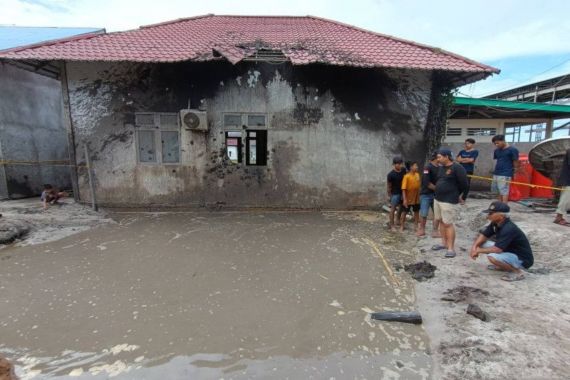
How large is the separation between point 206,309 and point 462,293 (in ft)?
9.65

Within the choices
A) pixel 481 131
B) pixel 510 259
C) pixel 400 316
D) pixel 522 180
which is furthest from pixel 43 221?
pixel 481 131

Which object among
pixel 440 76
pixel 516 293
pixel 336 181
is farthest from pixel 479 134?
pixel 516 293

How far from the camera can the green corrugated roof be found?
12.1 metres

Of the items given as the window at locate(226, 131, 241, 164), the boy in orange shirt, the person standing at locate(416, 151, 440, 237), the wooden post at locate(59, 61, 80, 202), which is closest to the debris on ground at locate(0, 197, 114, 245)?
the wooden post at locate(59, 61, 80, 202)

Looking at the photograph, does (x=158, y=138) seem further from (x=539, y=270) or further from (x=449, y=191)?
(x=539, y=270)

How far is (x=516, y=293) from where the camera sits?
12.0 ft

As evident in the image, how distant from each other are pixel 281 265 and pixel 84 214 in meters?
5.32

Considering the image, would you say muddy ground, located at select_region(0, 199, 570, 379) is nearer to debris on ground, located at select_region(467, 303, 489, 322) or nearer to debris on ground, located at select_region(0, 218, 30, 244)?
debris on ground, located at select_region(467, 303, 489, 322)

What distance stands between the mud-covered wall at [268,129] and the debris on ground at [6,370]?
586 cm

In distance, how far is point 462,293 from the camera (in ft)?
12.2

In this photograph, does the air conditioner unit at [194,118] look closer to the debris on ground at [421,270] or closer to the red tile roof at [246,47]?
the red tile roof at [246,47]

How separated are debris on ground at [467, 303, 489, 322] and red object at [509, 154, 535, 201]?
664 centimetres

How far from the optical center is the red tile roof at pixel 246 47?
7.10 meters

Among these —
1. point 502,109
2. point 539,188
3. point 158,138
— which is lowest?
point 539,188
